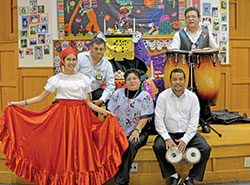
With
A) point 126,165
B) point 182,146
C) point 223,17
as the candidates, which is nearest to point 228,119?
point 182,146

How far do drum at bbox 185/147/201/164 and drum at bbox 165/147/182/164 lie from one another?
7 cm

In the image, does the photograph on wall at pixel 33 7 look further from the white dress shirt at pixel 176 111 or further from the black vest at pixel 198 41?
the white dress shirt at pixel 176 111

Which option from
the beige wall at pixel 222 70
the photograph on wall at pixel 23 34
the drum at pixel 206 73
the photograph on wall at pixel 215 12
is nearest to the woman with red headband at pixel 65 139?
the drum at pixel 206 73

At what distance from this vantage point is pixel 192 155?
2.69 meters

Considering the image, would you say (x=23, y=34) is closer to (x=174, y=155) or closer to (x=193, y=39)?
(x=193, y=39)

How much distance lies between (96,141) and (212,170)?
4.05 ft

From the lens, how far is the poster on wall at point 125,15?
5547 mm

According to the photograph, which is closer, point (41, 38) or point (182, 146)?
point (182, 146)

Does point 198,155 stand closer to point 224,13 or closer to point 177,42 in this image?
point 177,42

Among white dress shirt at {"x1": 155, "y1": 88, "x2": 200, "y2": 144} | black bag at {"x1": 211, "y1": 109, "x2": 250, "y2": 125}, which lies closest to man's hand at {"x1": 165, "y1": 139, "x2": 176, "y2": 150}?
white dress shirt at {"x1": 155, "y1": 88, "x2": 200, "y2": 144}

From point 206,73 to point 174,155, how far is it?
1.12m

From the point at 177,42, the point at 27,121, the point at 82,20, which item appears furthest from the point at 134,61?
the point at 82,20

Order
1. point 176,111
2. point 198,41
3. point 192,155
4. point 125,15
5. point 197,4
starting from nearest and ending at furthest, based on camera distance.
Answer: point 192,155 → point 176,111 → point 198,41 → point 197,4 → point 125,15

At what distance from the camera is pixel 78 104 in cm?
269
